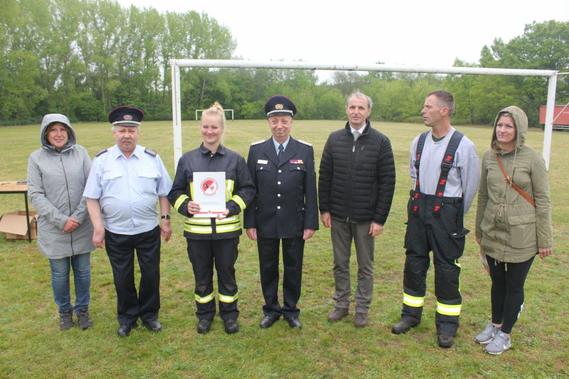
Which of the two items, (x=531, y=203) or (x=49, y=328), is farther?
(x=49, y=328)

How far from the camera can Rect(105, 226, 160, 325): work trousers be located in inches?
147

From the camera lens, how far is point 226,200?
3697mm

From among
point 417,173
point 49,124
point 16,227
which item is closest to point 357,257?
point 417,173

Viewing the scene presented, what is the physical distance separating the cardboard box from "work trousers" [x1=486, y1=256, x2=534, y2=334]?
627 centimetres

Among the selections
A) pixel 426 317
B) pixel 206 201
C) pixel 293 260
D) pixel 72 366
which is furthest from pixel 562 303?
pixel 72 366

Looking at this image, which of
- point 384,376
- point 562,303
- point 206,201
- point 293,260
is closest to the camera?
point 384,376

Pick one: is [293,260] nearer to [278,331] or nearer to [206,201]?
[278,331]

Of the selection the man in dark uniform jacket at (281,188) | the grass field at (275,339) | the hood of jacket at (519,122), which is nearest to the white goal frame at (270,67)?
the grass field at (275,339)

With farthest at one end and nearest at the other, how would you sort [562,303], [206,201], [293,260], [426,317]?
[562,303] < [426,317] < [293,260] < [206,201]

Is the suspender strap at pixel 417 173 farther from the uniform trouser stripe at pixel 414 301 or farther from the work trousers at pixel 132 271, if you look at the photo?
the work trousers at pixel 132 271

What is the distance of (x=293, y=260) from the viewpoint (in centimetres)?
399

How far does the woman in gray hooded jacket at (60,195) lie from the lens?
376 cm

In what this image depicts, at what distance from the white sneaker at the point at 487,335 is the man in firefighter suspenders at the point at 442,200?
21 centimetres

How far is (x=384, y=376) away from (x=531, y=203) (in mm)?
1756
